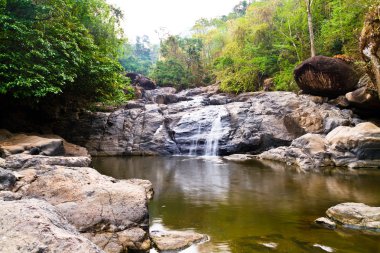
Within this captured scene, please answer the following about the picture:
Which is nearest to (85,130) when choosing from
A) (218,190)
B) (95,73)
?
(95,73)

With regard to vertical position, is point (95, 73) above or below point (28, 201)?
above

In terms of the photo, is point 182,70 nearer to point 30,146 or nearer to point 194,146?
point 194,146

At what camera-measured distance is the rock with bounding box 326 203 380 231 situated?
5.45m

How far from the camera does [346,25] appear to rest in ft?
63.9

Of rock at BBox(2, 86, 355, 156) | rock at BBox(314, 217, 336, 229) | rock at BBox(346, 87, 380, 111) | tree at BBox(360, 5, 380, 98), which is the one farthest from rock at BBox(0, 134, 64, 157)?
rock at BBox(346, 87, 380, 111)

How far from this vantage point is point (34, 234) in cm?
245

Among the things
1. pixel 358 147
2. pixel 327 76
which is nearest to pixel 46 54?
pixel 358 147

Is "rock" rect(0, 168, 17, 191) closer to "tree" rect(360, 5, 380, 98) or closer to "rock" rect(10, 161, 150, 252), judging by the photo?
"rock" rect(10, 161, 150, 252)

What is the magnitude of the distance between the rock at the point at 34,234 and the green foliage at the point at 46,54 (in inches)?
392

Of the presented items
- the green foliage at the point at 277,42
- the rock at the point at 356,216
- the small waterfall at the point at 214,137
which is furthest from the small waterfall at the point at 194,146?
the rock at the point at 356,216

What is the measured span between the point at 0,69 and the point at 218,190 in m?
8.95

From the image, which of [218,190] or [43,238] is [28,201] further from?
[218,190]

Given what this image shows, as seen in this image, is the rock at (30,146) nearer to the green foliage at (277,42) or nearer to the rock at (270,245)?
the rock at (270,245)

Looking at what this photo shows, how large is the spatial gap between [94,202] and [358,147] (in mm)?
10934
